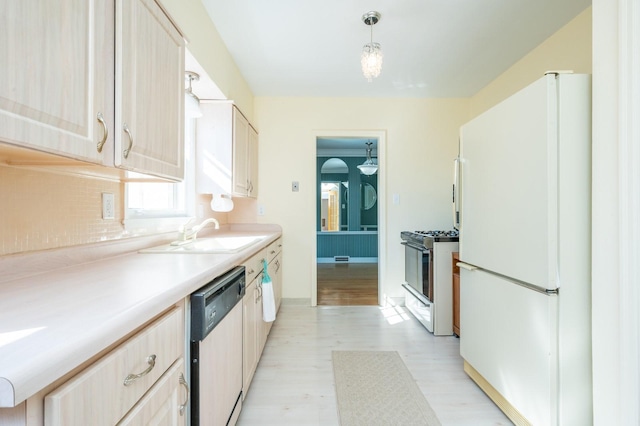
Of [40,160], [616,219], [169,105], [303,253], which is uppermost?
[169,105]

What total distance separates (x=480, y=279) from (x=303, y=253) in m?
2.06

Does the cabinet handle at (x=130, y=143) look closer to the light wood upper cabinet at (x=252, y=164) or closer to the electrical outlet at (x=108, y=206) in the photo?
the electrical outlet at (x=108, y=206)

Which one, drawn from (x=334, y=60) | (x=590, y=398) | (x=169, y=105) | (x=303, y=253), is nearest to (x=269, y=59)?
(x=334, y=60)

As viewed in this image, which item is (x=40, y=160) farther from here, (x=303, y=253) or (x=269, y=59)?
(x=303, y=253)

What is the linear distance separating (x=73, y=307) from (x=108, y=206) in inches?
33.0

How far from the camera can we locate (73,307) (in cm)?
68

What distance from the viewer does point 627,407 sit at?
1083 mm

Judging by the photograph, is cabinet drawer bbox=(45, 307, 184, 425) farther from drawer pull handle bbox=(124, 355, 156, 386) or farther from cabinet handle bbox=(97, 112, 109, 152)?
cabinet handle bbox=(97, 112, 109, 152)

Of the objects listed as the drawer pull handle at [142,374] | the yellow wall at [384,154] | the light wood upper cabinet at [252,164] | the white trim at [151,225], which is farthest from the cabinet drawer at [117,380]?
the yellow wall at [384,154]

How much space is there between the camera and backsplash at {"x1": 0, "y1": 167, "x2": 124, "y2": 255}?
3.05ft

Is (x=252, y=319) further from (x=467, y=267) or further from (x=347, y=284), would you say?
(x=347, y=284)

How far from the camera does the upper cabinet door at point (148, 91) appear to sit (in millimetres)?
959

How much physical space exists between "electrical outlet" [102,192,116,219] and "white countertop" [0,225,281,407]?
0.21 m

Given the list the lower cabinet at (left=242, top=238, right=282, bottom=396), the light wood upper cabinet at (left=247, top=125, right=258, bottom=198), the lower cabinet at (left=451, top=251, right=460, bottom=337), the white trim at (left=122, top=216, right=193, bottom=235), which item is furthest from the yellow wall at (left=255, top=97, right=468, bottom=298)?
the white trim at (left=122, top=216, right=193, bottom=235)
